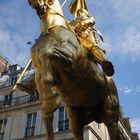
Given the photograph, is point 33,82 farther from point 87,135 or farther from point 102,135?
point 102,135

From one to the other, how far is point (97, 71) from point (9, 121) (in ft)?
98.4

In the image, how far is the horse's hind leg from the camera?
4582 millimetres

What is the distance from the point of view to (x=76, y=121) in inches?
182

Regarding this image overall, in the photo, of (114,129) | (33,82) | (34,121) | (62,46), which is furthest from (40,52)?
(34,121)

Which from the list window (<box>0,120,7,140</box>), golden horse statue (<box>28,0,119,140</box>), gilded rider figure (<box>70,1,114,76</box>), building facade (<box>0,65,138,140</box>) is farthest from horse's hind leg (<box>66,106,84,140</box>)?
window (<box>0,120,7,140</box>)

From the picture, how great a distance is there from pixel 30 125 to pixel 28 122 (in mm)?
495

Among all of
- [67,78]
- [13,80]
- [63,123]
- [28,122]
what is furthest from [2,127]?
[67,78]

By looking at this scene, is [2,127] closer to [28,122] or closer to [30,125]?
[28,122]

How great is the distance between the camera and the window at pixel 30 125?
31266 mm

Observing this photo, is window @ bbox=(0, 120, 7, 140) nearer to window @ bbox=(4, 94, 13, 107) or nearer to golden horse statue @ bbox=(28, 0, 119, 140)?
window @ bbox=(4, 94, 13, 107)

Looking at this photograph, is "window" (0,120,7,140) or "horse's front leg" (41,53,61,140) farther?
"window" (0,120,7,140)

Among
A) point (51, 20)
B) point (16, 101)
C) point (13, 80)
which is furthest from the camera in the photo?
point (13, 80)

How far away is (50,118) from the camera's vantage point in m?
3.79

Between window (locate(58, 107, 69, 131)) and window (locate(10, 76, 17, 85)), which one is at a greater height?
window (locate(10, 76, 17, 85))
